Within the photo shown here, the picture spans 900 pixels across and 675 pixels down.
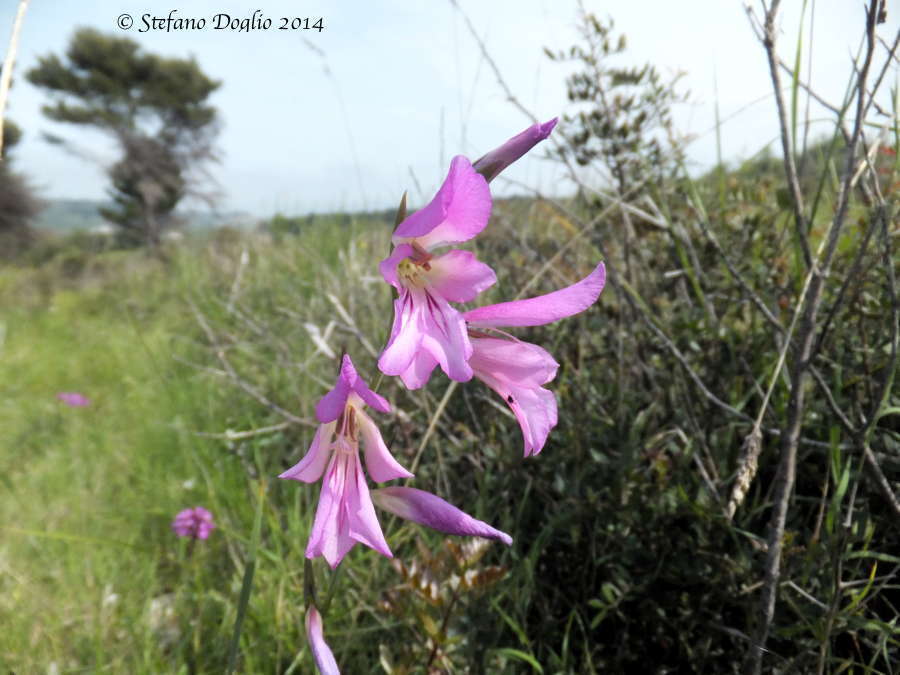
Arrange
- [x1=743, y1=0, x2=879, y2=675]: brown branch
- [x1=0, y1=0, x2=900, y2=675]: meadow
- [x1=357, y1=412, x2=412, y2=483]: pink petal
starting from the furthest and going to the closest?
[x1=0, y1=0, x2=900, y2=675]: meadow → [x1=743, y1=0, x2=879, y2=675]: brown branch → [x1=357, y1=412, x2=412, y2=483]: pink petal

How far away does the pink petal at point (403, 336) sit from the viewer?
0.49 meters

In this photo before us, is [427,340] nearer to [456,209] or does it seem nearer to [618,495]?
[456,209]

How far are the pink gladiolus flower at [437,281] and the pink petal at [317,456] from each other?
0.37 ft

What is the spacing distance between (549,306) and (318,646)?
353 mm

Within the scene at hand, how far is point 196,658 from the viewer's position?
1328mm

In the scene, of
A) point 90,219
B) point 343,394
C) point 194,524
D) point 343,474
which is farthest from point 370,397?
point 90,219

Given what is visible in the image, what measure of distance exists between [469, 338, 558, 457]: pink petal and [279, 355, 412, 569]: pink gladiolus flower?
0.11 metres

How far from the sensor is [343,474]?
585 mm

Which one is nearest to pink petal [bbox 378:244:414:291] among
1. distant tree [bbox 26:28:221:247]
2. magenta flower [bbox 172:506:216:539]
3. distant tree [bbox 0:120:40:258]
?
magenta flower [bbox 172:506:216:539]

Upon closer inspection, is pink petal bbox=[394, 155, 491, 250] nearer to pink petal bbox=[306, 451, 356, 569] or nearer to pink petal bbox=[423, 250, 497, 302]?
pink petal bbox=[423, 250, 497, 302]

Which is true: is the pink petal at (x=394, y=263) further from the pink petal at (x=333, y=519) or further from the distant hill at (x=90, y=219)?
the distant hill at (x=90, y=219)

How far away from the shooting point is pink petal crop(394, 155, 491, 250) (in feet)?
1.66

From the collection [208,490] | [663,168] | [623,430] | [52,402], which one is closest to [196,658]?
[208,490]

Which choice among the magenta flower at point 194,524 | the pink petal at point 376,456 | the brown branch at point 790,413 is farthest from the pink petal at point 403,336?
the magenta flower at point 194,524
